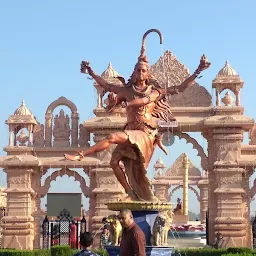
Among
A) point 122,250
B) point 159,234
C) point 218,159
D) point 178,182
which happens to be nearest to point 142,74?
point 159,234

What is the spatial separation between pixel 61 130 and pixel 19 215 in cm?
340

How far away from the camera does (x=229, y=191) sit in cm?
2133

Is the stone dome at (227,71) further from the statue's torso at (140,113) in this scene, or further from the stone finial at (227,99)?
the statue's torso at (140,113)

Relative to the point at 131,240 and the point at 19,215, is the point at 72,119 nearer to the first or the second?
the point at 19,215

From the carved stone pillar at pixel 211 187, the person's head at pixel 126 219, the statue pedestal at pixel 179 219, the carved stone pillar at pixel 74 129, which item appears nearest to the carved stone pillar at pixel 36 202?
the carved stone pillar at pixel 74 129

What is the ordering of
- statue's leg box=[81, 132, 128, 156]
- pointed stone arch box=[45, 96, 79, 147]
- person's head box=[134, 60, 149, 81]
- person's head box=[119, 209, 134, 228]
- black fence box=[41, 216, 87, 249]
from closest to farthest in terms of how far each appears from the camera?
person's head box=[119, 209, 134, 228] < statue's leg box=[81, 132, 128, 156] < person's head box=[134, 60, 149, 81] < black fence box=[41, 216, 87, 249] < pointed stone arch box=[45, 96, 79, 147]

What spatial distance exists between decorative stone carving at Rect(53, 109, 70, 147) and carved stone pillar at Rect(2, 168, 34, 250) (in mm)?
1508

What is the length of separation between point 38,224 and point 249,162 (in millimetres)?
7884

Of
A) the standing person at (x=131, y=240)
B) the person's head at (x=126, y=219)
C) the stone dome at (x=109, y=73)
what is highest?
the stone dome at (x=109, y=73)

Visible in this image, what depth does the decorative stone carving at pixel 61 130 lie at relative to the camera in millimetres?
22594

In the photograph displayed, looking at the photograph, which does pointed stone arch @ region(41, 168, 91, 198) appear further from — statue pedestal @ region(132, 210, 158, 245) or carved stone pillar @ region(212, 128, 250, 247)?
statue pedestal @ region(132, 210, 158, 245)

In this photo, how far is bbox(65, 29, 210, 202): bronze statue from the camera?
32.5ft

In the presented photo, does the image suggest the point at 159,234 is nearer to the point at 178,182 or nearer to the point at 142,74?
the point at 142,74

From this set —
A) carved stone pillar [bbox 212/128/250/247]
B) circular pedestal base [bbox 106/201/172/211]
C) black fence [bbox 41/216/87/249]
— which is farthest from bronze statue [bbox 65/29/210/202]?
carved stone pillar [bbox 212/128/250/247]
